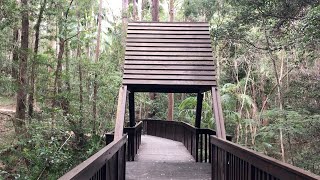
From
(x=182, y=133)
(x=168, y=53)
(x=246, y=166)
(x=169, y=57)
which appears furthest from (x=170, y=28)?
(x=246, y=166)

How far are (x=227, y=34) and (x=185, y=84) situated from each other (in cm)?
537

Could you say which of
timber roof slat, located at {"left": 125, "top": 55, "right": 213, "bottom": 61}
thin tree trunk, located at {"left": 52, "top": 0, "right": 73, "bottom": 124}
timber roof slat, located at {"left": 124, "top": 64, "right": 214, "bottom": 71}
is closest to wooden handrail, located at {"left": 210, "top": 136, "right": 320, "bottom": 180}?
timber roof slat, located at {"left": 124, "top": 64, "right": 214, "bottom": 71}

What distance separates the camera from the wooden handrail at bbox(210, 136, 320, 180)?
2512mm

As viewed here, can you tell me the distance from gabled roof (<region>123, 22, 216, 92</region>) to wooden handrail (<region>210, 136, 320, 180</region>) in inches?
120

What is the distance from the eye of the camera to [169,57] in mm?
9547

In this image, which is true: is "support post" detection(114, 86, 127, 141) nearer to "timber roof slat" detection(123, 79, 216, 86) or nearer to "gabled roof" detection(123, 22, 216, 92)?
"timber roof slat" detection(123, 79, 216, 86)

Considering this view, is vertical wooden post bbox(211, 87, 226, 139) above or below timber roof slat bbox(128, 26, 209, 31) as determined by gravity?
below

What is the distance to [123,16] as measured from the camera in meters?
24.2

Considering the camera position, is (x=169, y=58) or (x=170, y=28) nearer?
(x=169, y=58)

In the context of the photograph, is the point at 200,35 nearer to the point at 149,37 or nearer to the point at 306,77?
the point at 149,37

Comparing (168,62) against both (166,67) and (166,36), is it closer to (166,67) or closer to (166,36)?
(166,67)

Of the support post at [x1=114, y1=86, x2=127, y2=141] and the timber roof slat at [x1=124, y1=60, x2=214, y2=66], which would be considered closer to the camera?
the support post at [x1=114, y1=86, x2=127, y2=141]

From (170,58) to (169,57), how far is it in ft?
0.18

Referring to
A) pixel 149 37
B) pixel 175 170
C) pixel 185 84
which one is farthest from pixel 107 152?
pixel 149 37
